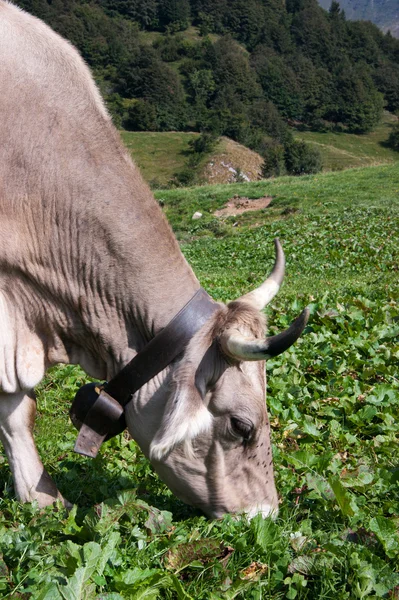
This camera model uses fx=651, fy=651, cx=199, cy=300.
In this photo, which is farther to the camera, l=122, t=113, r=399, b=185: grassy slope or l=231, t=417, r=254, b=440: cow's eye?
l=122, t=113, r=399, b=185: grassy slope

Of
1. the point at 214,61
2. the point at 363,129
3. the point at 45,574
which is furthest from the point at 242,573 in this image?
the point at 214,61

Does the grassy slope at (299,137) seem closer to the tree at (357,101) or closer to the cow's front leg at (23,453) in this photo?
the tree at (357,101)

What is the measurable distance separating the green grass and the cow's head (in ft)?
259

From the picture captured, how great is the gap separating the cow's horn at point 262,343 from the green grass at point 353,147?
7915 cm

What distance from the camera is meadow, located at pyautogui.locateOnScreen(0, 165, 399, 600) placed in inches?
118

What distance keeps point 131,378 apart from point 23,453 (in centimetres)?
106

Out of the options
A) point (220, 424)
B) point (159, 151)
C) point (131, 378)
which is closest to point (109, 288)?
point (131, 378)

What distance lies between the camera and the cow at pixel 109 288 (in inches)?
136

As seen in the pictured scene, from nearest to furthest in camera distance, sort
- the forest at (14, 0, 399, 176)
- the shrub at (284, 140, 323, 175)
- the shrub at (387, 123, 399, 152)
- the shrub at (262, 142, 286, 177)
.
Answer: the shrub at (262, 142, 286, 177)
the shrub at (284, 140, 323, 175)
the forest at (14, 0, 399, 176)
the shrub at (387, 123, 399, 152)

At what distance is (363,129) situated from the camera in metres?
107

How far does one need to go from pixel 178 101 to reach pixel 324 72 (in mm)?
47565

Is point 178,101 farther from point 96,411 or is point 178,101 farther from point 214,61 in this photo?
point 96,411

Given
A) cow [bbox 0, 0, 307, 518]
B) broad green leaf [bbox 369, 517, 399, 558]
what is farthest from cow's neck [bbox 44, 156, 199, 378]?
broad green leaf [bbox 369, 517, 399, 558]

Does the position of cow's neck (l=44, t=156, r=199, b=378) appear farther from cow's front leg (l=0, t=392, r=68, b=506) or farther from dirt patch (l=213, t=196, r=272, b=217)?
dirt patch (l=213, t=196, r=272, b=217)
